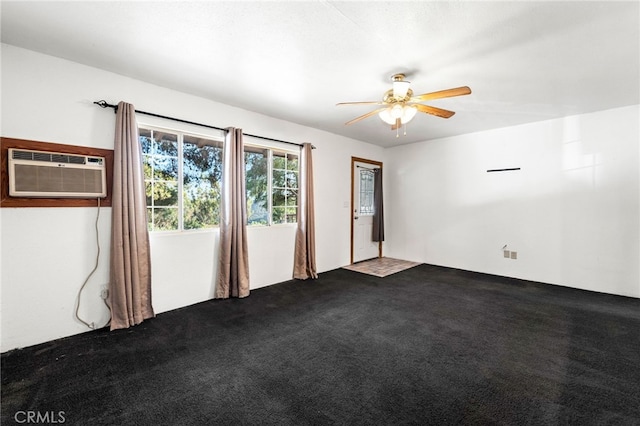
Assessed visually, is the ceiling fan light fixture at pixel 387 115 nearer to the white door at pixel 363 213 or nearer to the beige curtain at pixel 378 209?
the white door at pixel 363 213

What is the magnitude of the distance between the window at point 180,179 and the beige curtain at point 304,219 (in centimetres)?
139

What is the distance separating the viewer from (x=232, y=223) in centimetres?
364

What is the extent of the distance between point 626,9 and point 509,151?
3.15 metres

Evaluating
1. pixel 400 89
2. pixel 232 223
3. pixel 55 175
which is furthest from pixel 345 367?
pixel 55 175

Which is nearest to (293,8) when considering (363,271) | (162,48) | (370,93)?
(162,48)

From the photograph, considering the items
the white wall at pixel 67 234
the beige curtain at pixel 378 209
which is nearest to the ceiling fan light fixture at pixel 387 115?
the white wall at pixel 67 234

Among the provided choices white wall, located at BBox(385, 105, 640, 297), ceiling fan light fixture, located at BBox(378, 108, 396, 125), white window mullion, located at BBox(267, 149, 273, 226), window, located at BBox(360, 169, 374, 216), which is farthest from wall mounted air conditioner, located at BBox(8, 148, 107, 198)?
white wall, located at BBox(385, 105, 640, 297)

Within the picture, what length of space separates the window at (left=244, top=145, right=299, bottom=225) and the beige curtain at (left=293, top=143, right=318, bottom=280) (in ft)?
0.41

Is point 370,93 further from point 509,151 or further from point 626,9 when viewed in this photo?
point 509,151

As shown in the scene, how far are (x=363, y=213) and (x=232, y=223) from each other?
325 cm

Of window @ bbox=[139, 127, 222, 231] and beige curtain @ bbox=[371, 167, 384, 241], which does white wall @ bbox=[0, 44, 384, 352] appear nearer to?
window @ bbox=[139, 127, 222, 231]

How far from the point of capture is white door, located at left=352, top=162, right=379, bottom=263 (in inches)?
232

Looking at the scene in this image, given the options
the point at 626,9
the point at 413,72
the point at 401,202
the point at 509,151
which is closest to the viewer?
the point at 626,9

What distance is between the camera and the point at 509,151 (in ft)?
15.7
